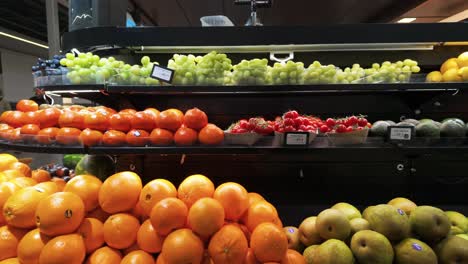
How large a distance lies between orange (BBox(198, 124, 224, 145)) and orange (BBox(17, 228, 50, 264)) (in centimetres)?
86

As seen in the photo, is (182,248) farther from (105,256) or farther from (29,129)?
(29,129)

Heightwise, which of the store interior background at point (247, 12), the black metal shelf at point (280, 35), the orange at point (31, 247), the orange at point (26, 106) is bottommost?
the orange at point (31, 247)

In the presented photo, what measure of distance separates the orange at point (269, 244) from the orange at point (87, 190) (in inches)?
32.1

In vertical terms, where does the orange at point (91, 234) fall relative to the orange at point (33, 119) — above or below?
below

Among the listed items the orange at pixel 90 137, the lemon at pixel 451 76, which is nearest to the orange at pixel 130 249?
the orange at pixel 90 137

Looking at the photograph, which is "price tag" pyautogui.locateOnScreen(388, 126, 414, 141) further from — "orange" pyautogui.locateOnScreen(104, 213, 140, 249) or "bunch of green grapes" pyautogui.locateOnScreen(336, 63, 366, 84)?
"orange" pyautogui.locateOnScreen(104, 213, 140, 249)

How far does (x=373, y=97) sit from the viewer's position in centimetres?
228

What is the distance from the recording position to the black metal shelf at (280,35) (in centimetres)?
199

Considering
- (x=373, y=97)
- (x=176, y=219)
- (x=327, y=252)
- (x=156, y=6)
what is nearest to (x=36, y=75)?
(x=176, y=219)

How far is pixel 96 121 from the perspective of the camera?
161 centimetres

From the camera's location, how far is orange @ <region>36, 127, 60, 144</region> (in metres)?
1.59

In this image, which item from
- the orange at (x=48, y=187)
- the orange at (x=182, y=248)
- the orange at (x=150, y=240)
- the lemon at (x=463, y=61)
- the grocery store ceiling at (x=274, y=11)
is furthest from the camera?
the grocery store ceiling at (x=274, y=11)

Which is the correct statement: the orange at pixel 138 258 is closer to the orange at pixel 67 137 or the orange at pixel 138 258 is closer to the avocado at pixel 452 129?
the orange at pixel 67 137

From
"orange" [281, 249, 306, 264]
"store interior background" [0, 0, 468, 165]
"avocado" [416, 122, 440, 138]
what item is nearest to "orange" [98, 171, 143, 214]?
"orange" [281, 249, 306, 264]
